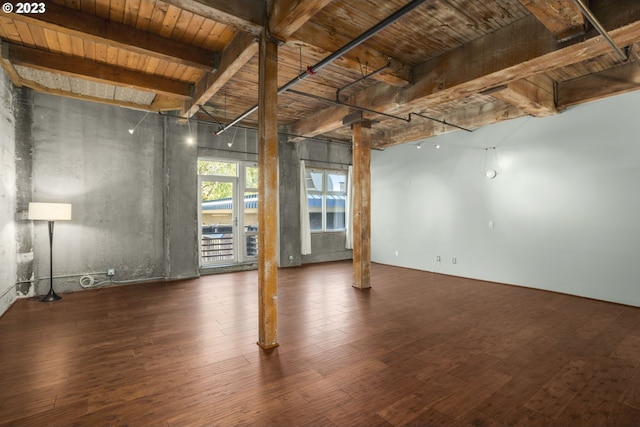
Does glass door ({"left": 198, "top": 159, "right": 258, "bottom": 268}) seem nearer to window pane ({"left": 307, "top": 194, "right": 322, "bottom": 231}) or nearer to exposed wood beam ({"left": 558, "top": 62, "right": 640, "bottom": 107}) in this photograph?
window pane ({"left": 307, "top": 194, "right": 322, "bottom": 231})

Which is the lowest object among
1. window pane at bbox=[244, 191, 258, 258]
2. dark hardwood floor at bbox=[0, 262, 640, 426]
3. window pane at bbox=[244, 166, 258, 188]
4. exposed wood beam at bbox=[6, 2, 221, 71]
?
dark hardwood floor at bbox=[0, 262, 640, 426]

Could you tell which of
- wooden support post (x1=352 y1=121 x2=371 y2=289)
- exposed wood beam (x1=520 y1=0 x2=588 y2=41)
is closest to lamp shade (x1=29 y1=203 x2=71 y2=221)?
wooden support post (x1=352 y1=121 x2=371 y2=289)

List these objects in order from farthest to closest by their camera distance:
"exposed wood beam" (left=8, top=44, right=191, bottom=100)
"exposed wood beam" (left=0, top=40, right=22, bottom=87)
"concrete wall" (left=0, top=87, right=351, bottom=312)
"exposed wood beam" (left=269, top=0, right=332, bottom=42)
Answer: "concrete wall" (left=0, top=87, right=351, bottom=312) < "exposed wood beam" (left=8, top=44, right=191, bottom=100) < "exposed wood beam" (left=0, top=40, right=22, bottom=87) < "exposed wood beam" (left=269, top=0, right=332, bottom=42)

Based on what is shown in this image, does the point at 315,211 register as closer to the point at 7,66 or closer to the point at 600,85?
the point at 600,85

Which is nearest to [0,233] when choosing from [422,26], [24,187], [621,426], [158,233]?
[24,187]

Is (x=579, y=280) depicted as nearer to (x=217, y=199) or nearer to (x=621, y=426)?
(x=621, y=426)

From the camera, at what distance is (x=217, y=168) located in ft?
23.1

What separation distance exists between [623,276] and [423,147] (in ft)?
14.2

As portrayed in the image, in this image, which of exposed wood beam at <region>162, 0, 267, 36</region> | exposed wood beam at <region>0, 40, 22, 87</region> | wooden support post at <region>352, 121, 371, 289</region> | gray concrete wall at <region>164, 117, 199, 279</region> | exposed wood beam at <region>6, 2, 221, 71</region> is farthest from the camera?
gray concrete wall at <region>164, 117, 199, 279</region>

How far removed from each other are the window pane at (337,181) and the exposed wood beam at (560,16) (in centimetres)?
624

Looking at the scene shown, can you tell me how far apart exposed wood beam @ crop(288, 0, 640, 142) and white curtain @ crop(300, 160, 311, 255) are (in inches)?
138

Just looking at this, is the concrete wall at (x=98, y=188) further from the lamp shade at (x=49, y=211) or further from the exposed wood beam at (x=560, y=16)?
the exposed wood beam at (x=560, y=16)

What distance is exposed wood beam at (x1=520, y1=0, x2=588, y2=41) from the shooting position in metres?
2.55

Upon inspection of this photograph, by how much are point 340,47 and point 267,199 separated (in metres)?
1.85
